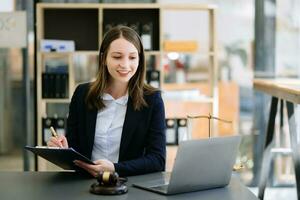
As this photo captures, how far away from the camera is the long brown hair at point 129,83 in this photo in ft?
8.37

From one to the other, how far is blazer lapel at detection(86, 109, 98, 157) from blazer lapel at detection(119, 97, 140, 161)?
142 mm

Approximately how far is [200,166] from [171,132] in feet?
9.34

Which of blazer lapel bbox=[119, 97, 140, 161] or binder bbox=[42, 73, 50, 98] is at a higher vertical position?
binder bbox=[42, 73, 50, 98]

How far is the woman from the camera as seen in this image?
8.36 ft

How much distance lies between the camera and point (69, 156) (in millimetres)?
2197

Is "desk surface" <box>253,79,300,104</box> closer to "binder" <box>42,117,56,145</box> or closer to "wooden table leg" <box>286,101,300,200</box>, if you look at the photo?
"wooden table leg" <box>286,101,300,200</box>

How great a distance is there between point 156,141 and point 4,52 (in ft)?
9.86

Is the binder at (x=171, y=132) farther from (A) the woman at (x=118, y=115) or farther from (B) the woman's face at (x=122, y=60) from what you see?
(B) the woman's face at (x=122, y=60)

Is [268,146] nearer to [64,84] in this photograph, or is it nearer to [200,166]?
[64,84]

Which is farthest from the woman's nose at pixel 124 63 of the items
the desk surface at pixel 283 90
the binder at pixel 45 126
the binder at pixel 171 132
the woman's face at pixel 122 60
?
the binder at pixel 45 126

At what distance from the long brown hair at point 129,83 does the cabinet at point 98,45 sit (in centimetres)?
218

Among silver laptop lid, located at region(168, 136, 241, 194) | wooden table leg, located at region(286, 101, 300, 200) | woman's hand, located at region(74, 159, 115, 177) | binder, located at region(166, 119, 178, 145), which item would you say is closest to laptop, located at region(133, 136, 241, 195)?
silver laptop lid, located at region(168, 136, 241, 194)

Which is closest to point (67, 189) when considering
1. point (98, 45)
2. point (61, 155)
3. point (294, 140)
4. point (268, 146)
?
point (61, 155)

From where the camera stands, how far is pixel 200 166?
80.4 inches
